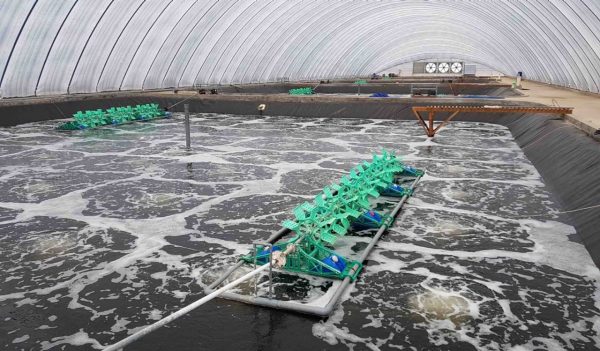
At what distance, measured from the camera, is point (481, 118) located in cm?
3700

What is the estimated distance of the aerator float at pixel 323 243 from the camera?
907 centimetres

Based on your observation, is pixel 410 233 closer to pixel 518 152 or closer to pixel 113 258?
pixel 113 258

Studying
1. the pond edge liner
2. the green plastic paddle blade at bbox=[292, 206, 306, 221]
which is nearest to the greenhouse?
the green plastic paddle blade at bbox=[292, 206, 306, 221]

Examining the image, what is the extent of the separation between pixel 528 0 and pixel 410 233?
121 ft

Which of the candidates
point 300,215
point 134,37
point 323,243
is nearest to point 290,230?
point 323,243

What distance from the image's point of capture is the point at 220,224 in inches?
535

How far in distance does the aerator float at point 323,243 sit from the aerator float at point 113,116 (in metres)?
23.3

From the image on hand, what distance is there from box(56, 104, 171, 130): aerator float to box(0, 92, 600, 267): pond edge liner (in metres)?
2.32

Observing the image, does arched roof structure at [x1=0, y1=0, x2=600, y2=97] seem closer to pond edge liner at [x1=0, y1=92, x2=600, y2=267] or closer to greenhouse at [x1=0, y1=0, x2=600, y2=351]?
greenhouse at [x1=0, y1=0, x2=600, y2=351]

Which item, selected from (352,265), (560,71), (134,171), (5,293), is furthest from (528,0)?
(5,293)

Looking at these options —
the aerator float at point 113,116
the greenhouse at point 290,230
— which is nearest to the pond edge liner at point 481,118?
the greenhouse at point 290,230

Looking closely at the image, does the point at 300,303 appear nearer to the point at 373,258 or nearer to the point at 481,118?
the point at 373,258

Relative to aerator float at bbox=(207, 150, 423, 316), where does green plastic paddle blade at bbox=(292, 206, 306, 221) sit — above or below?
above

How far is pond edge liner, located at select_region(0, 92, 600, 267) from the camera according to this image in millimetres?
14586
